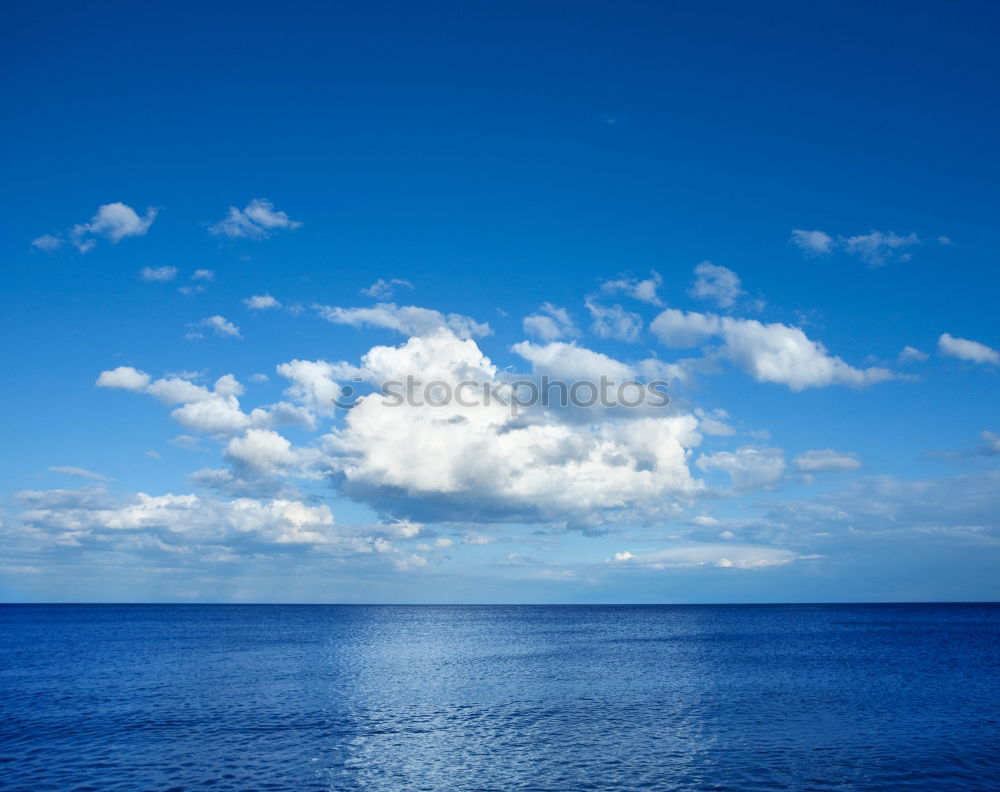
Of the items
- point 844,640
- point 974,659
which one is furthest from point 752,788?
point 844,640

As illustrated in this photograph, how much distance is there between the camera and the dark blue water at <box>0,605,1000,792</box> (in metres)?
32.7

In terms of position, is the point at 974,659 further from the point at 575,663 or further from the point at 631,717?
the point at 631,717

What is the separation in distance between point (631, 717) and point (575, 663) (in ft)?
107

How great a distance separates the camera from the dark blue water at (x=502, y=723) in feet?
107

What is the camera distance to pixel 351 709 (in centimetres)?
4912

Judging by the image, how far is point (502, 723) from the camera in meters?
44.0

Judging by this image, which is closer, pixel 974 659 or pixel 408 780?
pixel 408 780

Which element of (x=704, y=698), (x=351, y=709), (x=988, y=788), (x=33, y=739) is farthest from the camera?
(x=704, y=698)

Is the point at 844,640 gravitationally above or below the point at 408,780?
below

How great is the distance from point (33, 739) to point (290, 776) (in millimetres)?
18071

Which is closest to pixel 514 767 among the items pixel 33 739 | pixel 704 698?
pixel 704 698

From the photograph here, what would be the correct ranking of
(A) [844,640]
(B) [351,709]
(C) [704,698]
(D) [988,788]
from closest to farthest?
(D) [988,788] → (B) [351,709] → (C) [704,698] → (A) [844,640]

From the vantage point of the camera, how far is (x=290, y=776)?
108 feet

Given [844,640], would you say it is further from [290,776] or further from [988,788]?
[290,776]
